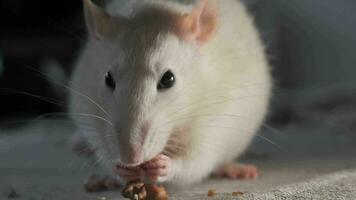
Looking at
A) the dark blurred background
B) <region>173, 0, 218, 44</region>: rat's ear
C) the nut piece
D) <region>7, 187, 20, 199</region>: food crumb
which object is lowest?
the nut piece

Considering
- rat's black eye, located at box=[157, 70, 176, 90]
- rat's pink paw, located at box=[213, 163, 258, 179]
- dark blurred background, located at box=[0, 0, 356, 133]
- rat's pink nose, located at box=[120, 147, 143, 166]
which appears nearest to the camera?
rat's pink nose, located at box=[120, 147, 143, 166]

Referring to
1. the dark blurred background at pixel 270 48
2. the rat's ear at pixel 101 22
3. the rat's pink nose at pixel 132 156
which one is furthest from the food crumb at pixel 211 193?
the dark blurred background at pixel 270 48

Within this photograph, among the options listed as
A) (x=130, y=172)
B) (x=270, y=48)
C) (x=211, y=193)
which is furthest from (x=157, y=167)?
(x=270, y=48)

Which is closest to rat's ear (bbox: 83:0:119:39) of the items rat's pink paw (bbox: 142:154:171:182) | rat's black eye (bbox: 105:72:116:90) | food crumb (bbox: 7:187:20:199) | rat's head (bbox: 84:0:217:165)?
rat's head (bbox: 84:0:217:165)

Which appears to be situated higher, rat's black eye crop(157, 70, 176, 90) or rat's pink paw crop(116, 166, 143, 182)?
rat's black eye crop(157, 70, 176, 90)

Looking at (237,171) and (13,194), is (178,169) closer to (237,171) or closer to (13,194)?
(237,171)

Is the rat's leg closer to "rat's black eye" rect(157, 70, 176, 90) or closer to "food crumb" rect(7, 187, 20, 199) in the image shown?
"rat's black eye" rect(157, 70, 176, 90)
